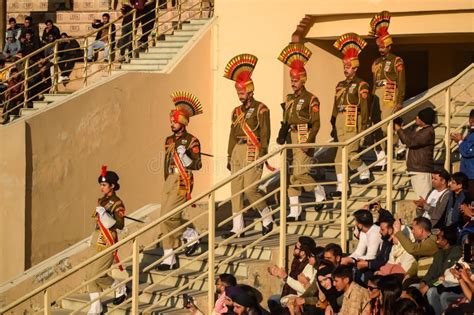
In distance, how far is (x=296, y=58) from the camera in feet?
55.0

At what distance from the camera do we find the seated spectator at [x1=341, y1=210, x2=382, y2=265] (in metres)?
14.1

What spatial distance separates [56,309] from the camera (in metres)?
16.2

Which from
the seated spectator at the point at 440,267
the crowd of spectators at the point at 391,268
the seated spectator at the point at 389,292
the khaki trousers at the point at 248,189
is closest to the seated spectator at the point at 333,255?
the crowd of spectators at the point at 391,268

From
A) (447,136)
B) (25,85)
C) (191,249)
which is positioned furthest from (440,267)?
(25,85)

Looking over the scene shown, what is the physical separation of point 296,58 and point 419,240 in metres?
3.83

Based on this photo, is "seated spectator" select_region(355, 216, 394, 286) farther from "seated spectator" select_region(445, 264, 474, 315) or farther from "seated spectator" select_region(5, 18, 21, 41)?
"seated spectator" select_region(5, 18, 21, 41)

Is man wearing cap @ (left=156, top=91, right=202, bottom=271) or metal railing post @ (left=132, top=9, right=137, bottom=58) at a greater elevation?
metal railing post @ (left=132, top=9, right=137, bottom=58)

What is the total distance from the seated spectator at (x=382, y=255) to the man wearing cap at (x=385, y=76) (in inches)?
133

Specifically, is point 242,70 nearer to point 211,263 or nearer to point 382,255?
point 211,263

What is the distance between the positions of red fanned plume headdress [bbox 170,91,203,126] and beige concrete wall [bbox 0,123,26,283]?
2702 mm

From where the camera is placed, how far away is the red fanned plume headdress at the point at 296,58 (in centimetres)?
1664

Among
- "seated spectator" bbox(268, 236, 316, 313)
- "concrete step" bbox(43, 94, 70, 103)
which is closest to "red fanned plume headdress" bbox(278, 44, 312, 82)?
"seated spectator" bbox(268, 236, 316, 313)

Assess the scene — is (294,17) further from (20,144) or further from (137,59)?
(20,144)

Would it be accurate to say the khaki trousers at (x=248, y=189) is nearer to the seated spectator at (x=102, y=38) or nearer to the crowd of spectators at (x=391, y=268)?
Answer: the crowd of spectators at (x=391, y=268)
